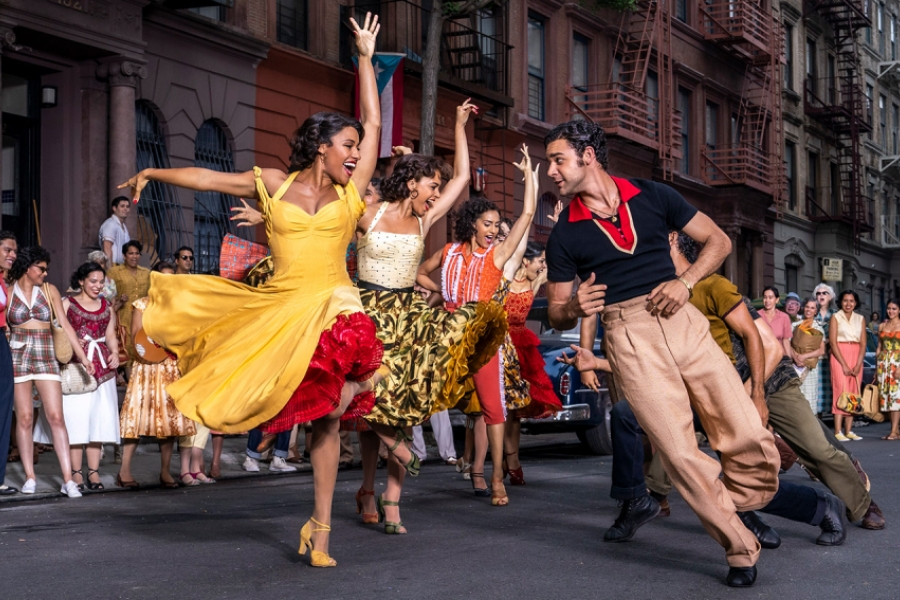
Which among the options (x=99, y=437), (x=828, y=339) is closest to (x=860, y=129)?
(x=828, y=339)

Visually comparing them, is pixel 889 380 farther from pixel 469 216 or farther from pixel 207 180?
pixel 207 180

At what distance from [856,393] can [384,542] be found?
11583 mm

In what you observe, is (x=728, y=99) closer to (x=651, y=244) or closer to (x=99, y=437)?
(x=99, y=437)

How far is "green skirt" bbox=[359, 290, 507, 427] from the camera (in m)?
6.99

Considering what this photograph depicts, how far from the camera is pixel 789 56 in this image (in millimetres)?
42250

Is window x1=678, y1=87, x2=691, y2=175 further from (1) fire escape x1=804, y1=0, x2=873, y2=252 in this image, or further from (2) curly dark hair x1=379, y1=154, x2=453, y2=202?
(2) curly dark hair x1=379, y1=154, x2=453, y2=202

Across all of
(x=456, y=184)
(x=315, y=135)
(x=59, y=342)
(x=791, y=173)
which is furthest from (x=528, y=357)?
(x=791, y=173)

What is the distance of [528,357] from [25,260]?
4184 mm

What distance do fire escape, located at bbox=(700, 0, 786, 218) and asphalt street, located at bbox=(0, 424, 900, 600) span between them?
27730 mm

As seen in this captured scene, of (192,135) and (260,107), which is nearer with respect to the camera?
(192,135)

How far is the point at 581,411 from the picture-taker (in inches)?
518

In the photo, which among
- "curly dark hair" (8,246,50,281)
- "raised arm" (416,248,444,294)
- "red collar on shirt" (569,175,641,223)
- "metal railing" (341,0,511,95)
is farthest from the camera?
"metal railing" (341,0,511,95)

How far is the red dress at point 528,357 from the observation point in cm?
1057

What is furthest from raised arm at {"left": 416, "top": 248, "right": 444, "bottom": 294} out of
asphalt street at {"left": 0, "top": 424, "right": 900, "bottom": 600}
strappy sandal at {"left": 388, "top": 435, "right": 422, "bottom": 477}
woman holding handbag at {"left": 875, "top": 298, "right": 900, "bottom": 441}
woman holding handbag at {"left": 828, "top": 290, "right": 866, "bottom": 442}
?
woman holding handbag at {"left": 875, "top": 298, "right": 900, "bottom": 441}
